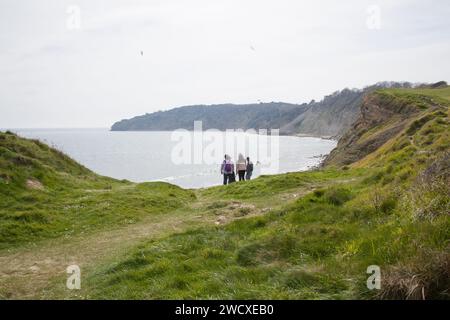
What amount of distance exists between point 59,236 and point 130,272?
5857 mm

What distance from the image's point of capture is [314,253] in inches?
309

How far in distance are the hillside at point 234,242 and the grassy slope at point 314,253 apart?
0.02m

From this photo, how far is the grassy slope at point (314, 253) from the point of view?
5938 mm

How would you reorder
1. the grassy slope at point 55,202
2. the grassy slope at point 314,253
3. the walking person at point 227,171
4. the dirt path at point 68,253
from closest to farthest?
the grassy slope at point 314,253 < the dirt path at point 68,253 < the grassy slope at point 55,202 < the walking person at point 227,171

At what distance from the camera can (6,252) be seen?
11.7 metres

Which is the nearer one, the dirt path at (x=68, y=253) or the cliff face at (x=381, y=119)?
the dirt path at (x=68, y=253)

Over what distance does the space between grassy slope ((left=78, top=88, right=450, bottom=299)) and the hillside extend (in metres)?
0.02

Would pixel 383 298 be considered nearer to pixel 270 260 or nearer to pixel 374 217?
pixel 270 260

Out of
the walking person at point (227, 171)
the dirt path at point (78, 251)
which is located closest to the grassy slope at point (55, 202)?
the dirt path at point (78, 251)

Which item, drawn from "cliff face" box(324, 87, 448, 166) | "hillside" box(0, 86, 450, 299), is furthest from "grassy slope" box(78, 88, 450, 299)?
"cliff face" box(324, 87, 448, 166)

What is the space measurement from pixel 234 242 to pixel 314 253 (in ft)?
7.69

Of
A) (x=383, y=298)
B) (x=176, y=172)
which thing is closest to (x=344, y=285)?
(x=383, y=298)

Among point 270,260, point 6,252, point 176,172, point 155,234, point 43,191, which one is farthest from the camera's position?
point 176,172

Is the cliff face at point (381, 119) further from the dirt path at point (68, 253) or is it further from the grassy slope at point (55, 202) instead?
the dirt path at point (68, 253)
